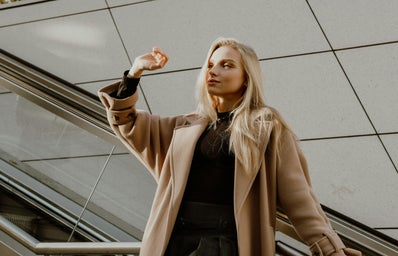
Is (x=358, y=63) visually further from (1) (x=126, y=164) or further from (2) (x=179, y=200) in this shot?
(2) (x=179, y=200)

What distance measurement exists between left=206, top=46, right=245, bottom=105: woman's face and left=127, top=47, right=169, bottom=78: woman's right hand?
0.19 m

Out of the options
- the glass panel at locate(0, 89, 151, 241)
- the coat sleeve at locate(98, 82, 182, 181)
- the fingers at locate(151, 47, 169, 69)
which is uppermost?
the glass panel at locate(0, 89, 151, 241)

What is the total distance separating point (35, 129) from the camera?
337cm

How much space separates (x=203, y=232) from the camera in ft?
4.82

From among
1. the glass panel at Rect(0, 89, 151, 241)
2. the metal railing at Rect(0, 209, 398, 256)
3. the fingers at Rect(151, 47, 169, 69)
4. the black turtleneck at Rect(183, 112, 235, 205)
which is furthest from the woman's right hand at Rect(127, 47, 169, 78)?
the glass panel at Rect(0, 89, 151, 241)

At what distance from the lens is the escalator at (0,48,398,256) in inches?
92.8

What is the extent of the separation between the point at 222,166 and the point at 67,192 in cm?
159

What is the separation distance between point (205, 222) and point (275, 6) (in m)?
2.20

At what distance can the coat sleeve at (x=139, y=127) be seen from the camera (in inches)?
67.1

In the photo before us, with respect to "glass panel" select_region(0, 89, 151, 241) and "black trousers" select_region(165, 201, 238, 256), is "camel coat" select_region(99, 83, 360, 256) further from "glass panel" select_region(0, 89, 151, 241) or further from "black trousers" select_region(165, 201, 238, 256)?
"glass panel" select_region(0, 89, 151, 241)

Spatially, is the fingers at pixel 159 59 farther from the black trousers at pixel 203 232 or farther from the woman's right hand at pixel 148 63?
the black trousers at pixel 203 232

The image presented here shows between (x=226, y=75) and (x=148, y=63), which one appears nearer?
(x=148, y=63)

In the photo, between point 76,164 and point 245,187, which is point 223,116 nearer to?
point 245,187

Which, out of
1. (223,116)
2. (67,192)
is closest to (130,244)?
(223,116)
